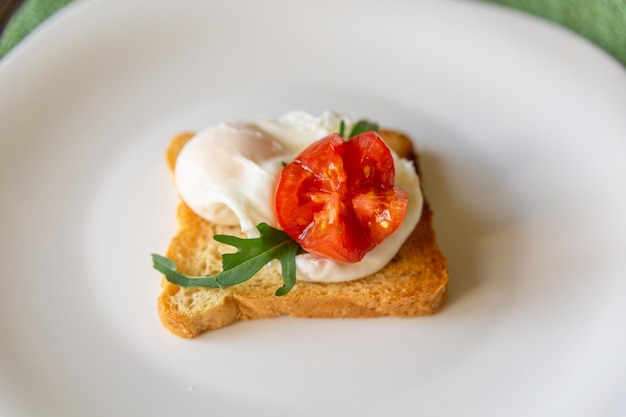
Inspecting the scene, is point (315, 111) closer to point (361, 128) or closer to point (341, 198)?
point (361, 128)

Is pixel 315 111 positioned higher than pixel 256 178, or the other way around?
pixel 315 111

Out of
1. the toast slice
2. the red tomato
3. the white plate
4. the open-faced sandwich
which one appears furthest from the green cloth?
the red tomato

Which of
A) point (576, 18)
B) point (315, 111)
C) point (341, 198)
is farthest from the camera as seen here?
point (576, 18)

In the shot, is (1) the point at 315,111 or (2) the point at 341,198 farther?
(1) the point at 315,111

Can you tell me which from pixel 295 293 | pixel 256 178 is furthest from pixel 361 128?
pixel 295 293

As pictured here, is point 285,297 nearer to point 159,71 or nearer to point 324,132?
point 324,132

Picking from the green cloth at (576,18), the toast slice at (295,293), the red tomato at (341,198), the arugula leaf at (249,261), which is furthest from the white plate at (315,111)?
the red tomato at (341,198)

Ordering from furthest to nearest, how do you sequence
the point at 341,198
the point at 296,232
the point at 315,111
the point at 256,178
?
the point at 315,111 → the point at 256,178 → the point at 296,232 → the point at 341,198
